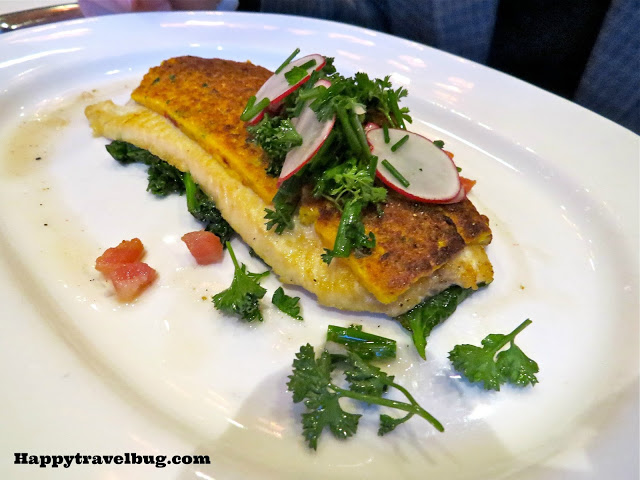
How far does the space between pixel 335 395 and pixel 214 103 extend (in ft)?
6.85

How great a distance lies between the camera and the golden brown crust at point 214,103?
273 centimetres

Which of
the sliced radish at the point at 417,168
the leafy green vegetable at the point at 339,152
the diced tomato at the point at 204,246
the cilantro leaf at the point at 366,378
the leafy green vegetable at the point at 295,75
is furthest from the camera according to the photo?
the diced tomato at the point at 204,246

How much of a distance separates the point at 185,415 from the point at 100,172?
1.96 metres

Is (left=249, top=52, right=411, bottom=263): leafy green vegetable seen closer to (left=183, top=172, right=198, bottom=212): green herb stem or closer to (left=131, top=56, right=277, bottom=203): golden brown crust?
(left=131, top=56, right=277, bottom=203): golden brown crust

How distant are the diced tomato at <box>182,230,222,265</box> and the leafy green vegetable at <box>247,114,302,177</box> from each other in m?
0.52

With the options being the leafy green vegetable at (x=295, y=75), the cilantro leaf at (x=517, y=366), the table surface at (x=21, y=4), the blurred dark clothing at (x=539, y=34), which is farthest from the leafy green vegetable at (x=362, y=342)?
the table surface at (x=21, y=4)

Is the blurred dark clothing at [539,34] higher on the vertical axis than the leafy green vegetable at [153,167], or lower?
higher

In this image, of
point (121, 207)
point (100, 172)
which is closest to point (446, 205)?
point (121, 207)

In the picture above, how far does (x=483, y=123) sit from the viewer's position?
3.56m

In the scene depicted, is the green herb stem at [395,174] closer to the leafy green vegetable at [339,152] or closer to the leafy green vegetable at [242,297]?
the leafy green vegetable at [339,152]

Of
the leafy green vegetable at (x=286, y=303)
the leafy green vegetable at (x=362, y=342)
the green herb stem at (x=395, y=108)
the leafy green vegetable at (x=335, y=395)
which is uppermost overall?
the green herb stem at (x=395, y=108)

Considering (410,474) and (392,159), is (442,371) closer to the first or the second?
(410,474)

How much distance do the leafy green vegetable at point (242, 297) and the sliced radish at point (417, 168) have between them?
0.87 m

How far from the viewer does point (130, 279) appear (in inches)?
97.7
